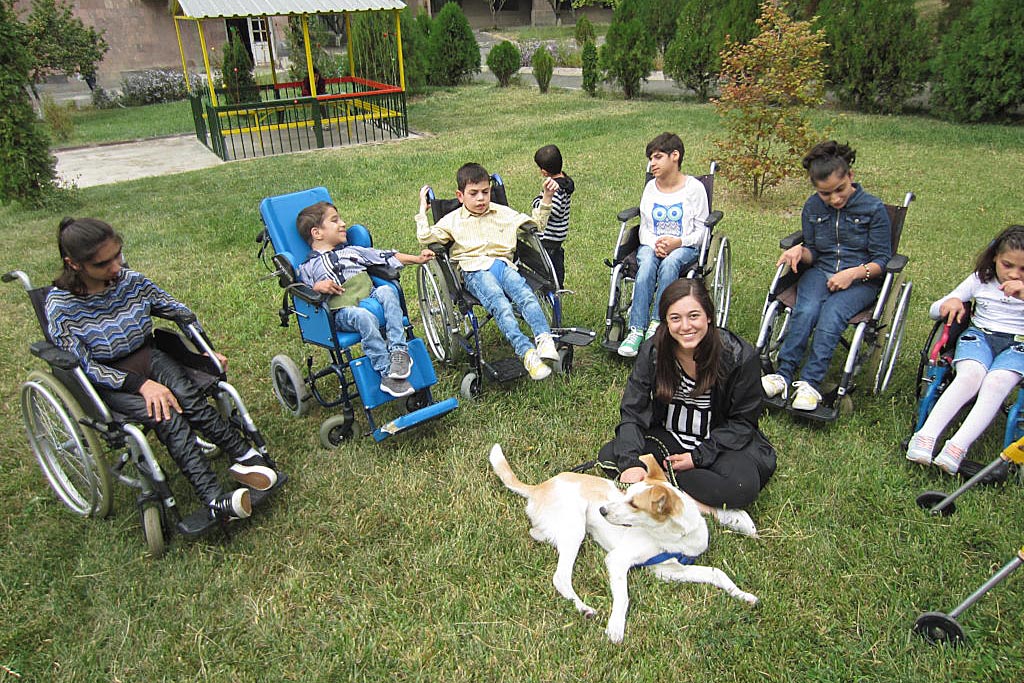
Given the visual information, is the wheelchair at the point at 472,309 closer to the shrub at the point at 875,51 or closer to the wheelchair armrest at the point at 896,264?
the wheelchair armrest at the point at 896,264

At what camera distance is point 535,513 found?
2994 mm

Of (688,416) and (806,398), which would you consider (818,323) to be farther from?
(688,416)

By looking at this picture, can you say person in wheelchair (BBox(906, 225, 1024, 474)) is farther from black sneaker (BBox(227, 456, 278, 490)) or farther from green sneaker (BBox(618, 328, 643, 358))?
black sneaker (BBox(227, 456, 278, 490))

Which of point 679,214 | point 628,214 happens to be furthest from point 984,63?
point 628,214

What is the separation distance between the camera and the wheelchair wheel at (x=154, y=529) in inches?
115

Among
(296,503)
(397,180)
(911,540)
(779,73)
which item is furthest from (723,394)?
(397,180)

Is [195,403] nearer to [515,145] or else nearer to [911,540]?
[911,540]

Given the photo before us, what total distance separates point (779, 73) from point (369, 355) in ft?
18.3

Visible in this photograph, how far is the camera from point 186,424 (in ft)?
10.2

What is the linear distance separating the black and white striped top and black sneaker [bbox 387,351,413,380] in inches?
53.6

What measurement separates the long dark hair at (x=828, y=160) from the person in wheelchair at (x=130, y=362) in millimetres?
3233

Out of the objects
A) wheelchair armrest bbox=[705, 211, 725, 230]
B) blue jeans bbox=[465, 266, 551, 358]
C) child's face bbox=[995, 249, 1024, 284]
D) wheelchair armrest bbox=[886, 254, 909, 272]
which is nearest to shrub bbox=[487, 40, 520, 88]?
wheelchair armrest bbox=[705, 211, 725, 230]

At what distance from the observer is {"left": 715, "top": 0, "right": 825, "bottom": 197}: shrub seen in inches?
274

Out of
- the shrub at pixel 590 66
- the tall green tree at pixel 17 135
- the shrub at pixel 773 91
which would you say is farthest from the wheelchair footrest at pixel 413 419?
the shrub at pixel 590 66
